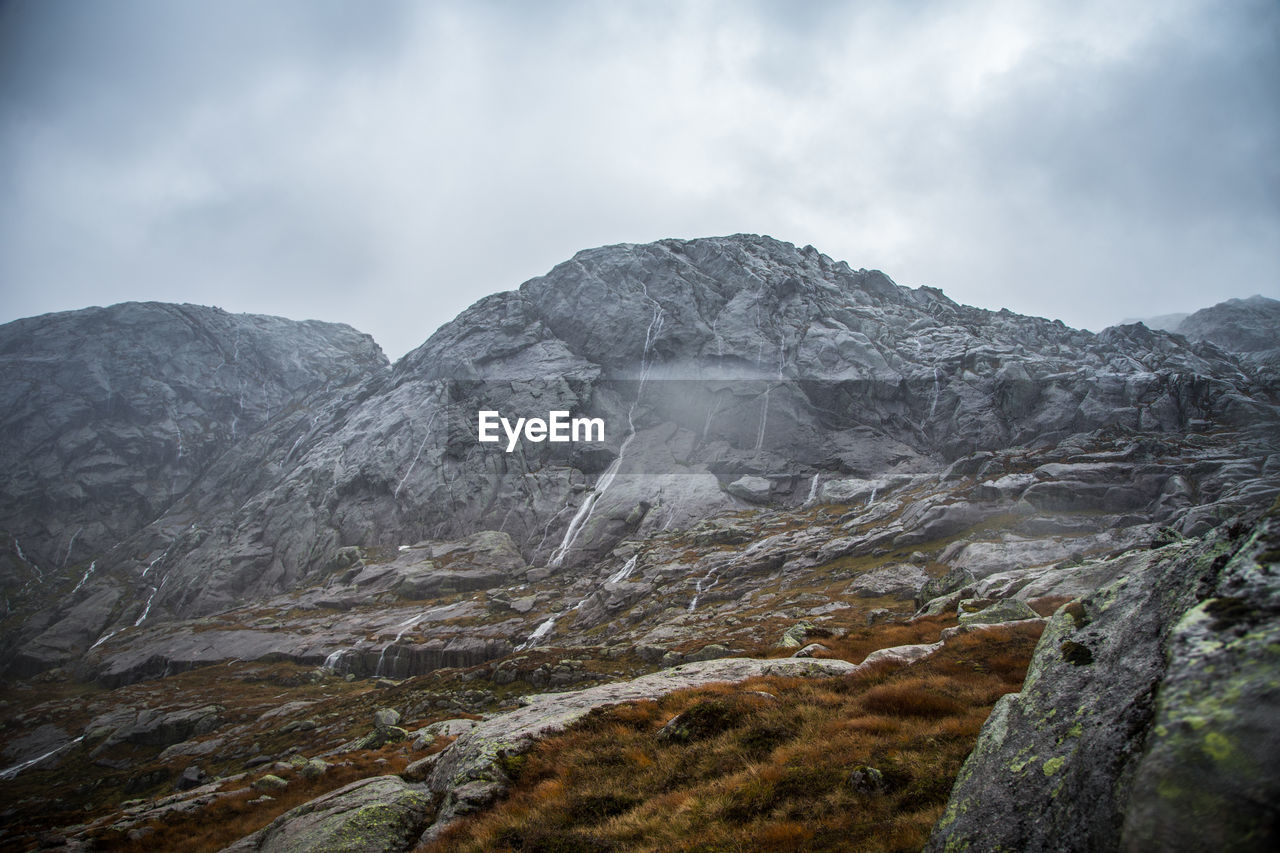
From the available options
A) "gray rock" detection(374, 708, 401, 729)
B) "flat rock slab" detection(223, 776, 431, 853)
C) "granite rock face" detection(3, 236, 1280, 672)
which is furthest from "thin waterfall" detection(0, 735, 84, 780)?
"flat rock slab" detection(223, 776, 431, 853)

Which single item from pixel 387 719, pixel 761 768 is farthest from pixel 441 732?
pixel 761 768

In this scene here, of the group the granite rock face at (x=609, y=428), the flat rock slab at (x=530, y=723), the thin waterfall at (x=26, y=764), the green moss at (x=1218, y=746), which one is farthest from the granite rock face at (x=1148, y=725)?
the thin waterfall at (x=26, y=764)

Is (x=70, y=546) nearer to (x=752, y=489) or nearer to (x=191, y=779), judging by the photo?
(x=191, y=779)

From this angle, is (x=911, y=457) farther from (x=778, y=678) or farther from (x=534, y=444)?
(x=778, y=678)

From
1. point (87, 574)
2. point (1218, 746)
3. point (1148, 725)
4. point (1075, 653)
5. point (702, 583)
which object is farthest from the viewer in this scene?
point (87, 574)

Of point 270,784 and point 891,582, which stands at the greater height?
point 270,784

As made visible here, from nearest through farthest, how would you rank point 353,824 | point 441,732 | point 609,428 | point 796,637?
point 353,824 < point 441,732 < point 796,637 < point 609,428

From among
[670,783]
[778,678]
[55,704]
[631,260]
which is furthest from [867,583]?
[631,260]
